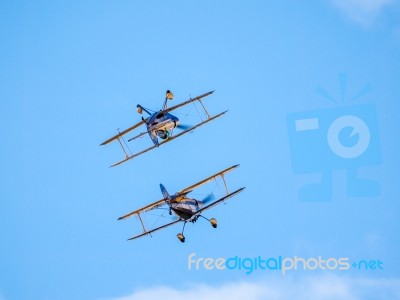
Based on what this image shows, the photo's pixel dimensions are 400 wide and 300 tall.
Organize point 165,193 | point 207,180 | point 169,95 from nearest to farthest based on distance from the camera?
point 207,180
point 165,193
point 169,95

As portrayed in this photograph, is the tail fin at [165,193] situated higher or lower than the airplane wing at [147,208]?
higher

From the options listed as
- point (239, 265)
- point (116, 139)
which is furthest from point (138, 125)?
point (239, 265)

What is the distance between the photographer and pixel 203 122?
29297mm

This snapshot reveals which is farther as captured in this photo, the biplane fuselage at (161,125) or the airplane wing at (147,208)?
the biplane fuselage at (161,125)

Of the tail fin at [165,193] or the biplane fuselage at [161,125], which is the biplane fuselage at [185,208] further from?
the biplane fuselage at [161,125]

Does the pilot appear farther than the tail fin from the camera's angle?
Yes

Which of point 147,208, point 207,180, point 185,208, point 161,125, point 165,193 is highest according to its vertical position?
point 161,125

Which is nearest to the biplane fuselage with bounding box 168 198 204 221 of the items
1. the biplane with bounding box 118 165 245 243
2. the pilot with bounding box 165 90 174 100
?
the biplane with bounding box 118 165 245 243

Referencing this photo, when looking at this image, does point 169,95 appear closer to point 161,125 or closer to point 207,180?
point 161,125

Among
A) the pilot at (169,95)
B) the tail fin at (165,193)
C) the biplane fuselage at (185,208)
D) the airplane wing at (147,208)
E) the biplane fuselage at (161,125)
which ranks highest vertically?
the pilot at (169,95)

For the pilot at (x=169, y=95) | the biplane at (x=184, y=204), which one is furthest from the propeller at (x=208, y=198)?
the pilot at (x=169, y=95)

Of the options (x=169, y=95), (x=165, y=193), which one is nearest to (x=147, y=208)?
(x=165, y=193)

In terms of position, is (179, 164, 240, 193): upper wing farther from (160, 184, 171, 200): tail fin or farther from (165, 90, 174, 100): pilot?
(165, 90, 174, 100): pilot

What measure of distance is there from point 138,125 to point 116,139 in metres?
1.22
